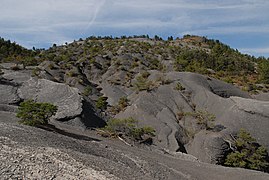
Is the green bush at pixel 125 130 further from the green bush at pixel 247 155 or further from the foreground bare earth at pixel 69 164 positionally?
the foreground bare earth at pixel 69 164

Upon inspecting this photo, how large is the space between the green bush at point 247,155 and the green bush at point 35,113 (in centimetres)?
1614

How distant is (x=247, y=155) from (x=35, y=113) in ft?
61.4

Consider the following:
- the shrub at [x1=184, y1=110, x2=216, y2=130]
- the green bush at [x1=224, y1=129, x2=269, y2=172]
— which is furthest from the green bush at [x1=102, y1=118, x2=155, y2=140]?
the green bush at [x1=224, y1=129, x2=269, y2=172]

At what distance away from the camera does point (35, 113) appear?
1041 inches

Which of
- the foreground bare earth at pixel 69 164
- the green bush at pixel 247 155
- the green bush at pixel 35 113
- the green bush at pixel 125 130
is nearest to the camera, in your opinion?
the foreground bare earth at pixel 69 164

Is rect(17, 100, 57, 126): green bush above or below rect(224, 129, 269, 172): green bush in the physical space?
above

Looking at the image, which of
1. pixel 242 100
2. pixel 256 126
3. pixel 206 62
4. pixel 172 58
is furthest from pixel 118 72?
pixel 256 126

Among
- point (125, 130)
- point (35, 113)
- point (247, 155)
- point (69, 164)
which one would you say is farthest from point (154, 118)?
point (69, 164)

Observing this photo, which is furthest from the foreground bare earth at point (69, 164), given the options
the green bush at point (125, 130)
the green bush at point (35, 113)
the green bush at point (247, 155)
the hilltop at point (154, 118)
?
the green bush at point (125, 130)

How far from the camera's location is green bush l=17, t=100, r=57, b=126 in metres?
25.9

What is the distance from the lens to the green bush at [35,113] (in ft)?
84.9

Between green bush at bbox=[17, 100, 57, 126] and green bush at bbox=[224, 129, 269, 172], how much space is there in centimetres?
1614

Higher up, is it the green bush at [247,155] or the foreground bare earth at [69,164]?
the foreground bare earth at [69,164]

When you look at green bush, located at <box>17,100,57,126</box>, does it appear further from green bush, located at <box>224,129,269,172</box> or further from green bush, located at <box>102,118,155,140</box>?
green bush, located at <box>224,129,269,172</box>
